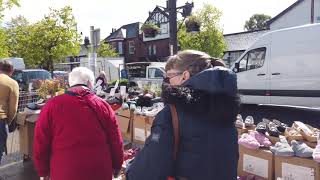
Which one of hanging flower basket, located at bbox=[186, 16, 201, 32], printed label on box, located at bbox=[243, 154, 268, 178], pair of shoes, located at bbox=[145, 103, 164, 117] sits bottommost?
printed label on box, located at bbox=[243, 154, 268, 178]

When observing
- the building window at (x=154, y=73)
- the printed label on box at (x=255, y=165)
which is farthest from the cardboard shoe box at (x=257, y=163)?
the building window at (x=154, y=73)

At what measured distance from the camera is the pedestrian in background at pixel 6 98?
4.86 m

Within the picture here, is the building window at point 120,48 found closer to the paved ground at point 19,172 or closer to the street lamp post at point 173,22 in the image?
the street lamp post at point 173,22

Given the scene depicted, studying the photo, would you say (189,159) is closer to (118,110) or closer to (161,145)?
(161,145)

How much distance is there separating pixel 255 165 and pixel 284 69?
23.1 ft

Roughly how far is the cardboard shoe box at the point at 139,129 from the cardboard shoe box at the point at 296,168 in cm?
196

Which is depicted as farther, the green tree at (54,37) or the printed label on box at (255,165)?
the green tree at (54,37)

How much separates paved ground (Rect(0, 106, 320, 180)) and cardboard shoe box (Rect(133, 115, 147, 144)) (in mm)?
1709

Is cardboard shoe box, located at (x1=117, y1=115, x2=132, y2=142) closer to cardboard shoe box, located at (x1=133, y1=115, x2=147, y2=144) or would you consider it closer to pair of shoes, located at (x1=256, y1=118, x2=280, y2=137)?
cardboard shoe box, located at (x1=133, y1=115, x2=147, y2=144)

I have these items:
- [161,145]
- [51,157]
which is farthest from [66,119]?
[161,145]

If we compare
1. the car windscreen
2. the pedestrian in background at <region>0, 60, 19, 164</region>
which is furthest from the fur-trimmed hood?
the car windscreen

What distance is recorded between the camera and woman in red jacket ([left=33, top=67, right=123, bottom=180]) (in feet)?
9.99

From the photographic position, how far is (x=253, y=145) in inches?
124

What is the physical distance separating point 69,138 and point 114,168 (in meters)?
0.54
